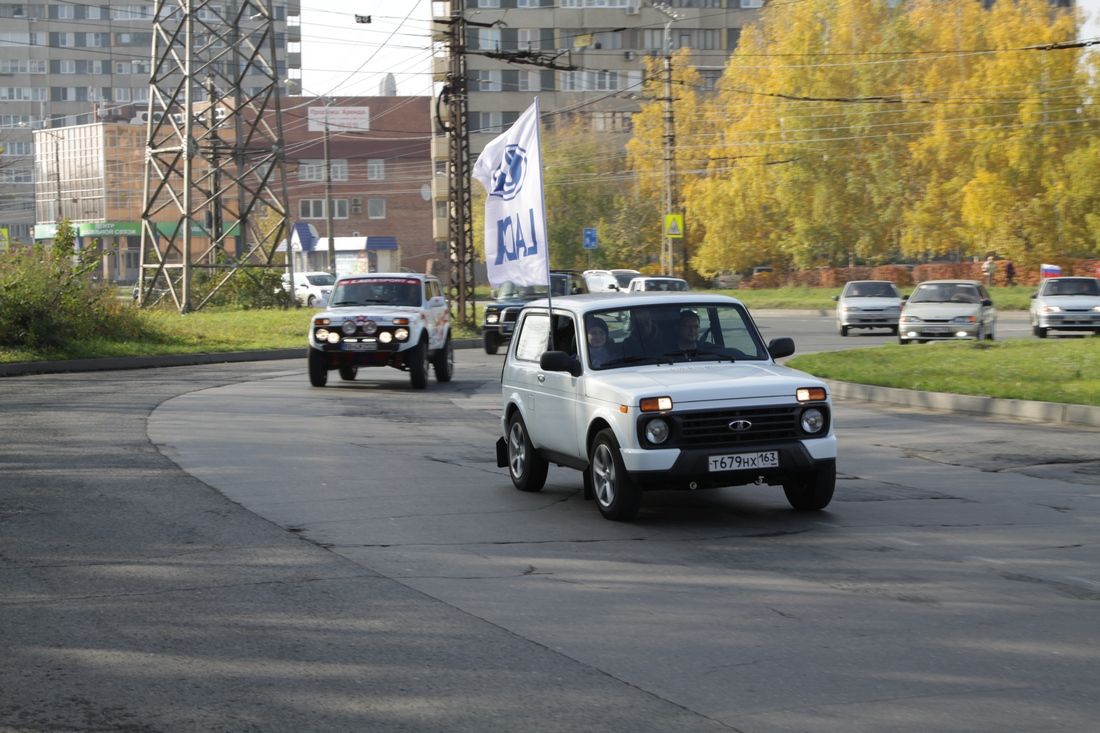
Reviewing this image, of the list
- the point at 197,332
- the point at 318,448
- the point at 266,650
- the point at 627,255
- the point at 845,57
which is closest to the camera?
the point at 266,650

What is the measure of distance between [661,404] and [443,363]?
15706 mm

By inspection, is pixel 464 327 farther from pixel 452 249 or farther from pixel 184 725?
pixel 184 725

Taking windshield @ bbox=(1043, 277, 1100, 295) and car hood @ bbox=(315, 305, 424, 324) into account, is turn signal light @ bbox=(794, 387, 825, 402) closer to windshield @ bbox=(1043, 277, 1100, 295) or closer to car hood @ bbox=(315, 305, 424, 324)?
car hood @ bbox=(315, 305, 424, 324)

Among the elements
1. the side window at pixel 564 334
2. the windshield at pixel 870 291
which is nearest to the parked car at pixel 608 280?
the windshield at pixel 870 291

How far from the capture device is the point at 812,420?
10242mm

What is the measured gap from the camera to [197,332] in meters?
37.4

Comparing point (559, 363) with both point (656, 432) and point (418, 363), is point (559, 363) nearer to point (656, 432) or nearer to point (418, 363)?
point (656, 432)

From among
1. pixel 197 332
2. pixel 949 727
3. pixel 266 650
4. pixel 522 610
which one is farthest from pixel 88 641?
pixel 197 332

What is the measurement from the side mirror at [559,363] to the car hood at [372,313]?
12.7 meters

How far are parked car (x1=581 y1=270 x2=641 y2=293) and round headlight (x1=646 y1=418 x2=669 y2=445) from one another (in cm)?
4755

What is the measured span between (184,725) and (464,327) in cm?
3643

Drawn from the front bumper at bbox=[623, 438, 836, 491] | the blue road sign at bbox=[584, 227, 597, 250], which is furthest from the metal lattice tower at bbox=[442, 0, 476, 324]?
the front bumper at bbox=[623, 438, 836, 491]

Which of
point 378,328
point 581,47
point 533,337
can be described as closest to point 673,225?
point 378,328

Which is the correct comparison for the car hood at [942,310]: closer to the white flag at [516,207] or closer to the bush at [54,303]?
the bush at [54,303]
